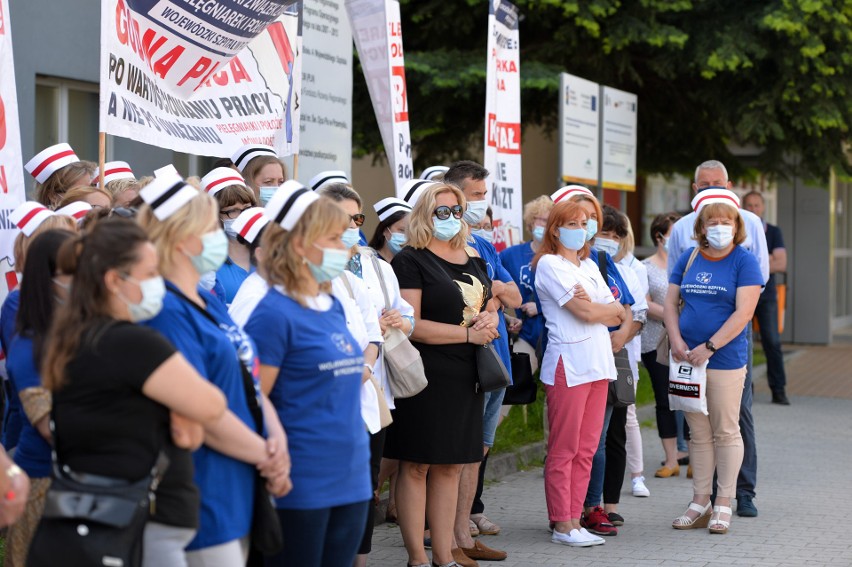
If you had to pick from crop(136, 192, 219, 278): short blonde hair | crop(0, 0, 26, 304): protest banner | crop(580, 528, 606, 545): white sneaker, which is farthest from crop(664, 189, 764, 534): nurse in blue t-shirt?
crop(136, 192, 219, 278): short blonde hair

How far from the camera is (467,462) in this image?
636cm

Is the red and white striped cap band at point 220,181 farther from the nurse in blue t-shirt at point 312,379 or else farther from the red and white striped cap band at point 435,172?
the red and white striped cap band at point 435,172

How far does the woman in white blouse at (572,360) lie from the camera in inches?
283

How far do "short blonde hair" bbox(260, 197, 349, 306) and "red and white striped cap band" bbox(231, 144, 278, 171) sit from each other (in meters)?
2.68

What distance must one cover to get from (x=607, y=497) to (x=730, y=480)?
75 centimetres

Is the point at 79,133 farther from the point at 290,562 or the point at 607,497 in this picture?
the point at 290,562

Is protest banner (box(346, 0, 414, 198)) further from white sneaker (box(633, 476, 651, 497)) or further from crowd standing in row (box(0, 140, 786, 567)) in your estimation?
white sneaker (box(633, 476, 651, 497))

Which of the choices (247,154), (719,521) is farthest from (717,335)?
(247,154)

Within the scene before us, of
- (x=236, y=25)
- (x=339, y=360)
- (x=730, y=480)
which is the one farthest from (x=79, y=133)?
(x=339, y=360)

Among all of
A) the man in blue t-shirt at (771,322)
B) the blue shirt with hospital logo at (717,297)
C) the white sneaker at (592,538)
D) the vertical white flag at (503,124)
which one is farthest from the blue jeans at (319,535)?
the man in blue t-shirt at (771,322)

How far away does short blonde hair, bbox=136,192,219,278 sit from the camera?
12.6ft

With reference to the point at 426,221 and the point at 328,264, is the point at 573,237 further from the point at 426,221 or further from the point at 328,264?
the point at 328,264

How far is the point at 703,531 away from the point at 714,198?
2025 millimetres

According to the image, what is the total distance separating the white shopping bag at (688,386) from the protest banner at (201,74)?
9.03 ft
